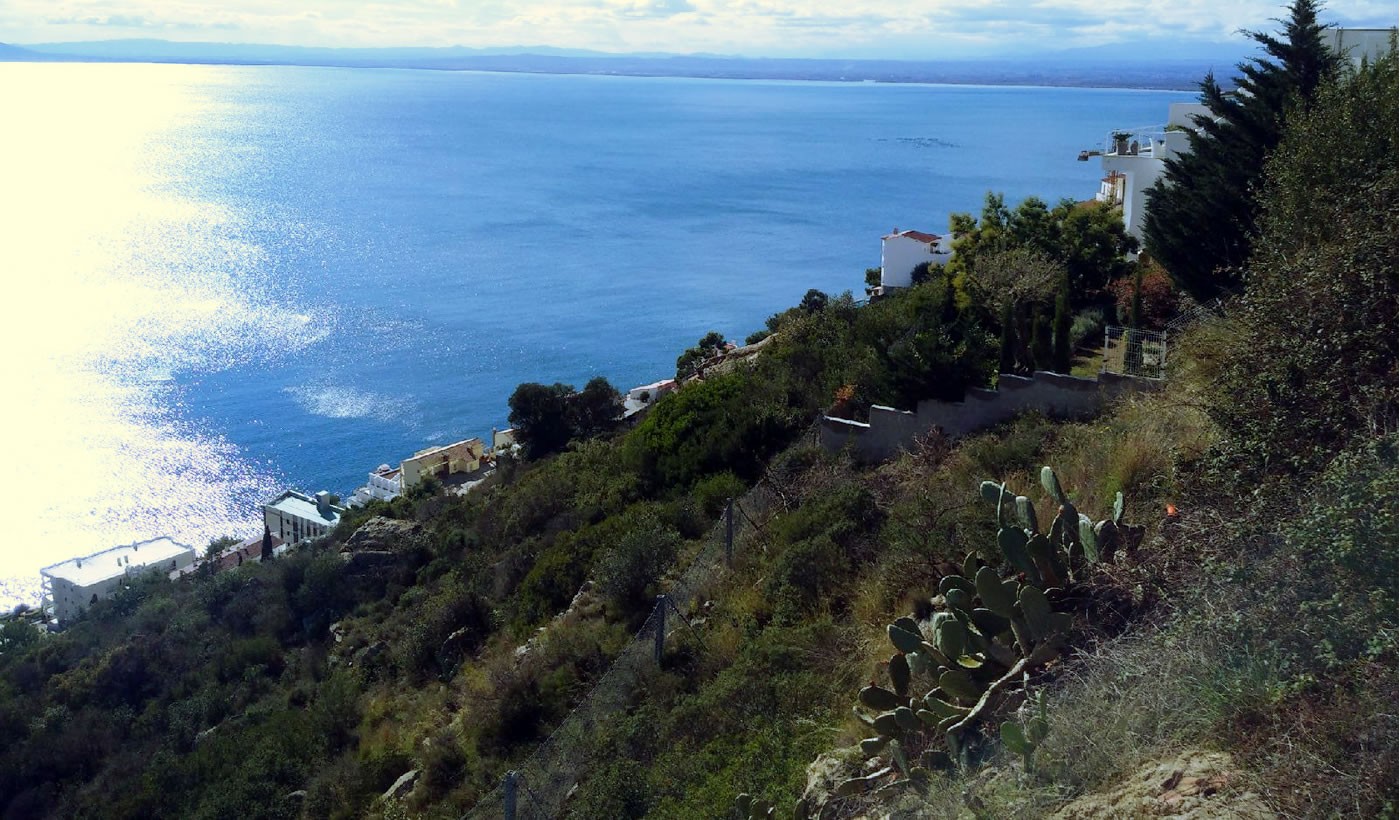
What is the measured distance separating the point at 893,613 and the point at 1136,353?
686 centimetres

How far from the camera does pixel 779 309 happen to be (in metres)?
47.5

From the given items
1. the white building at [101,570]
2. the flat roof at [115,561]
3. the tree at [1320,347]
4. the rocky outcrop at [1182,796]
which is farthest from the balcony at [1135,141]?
the flat roof at [115,561]

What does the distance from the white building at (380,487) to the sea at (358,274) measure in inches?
141

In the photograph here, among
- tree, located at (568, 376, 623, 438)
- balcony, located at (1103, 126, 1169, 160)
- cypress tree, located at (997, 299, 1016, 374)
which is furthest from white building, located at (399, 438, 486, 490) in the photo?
cypress tree, located at (997, 299, 1016, 374)

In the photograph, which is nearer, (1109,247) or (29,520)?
(1109,247)

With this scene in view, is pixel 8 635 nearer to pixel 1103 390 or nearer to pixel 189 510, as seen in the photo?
pixel 189 510

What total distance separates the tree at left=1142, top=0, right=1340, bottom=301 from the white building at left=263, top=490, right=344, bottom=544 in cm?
2097

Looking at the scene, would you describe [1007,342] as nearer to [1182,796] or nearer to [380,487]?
[1182,796]

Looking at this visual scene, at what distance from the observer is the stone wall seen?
11.1 m

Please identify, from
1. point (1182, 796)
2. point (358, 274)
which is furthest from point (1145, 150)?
point (358, 274)

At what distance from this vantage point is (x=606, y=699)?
7715 mm

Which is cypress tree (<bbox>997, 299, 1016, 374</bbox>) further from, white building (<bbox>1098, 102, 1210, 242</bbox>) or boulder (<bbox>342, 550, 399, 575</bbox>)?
boulder (<bbox>342, 550, 399, 575</bbox>)

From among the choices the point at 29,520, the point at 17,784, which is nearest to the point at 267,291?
the point at 29,520

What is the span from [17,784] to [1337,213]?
49.0ft
